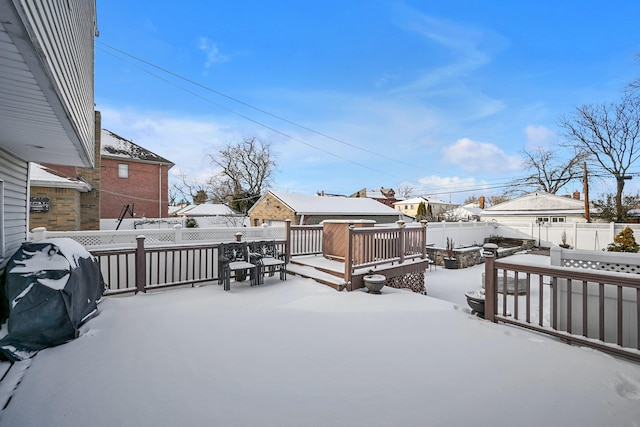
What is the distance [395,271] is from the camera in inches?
258

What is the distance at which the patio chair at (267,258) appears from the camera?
583 centimetres

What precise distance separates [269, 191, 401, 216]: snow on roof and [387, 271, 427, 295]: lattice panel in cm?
997

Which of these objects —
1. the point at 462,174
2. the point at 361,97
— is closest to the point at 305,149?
the point at 361,97

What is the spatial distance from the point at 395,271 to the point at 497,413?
462 centimetres

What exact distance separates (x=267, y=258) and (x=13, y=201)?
4.53 metres

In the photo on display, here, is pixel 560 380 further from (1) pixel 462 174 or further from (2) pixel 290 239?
(1) pixel 462 174

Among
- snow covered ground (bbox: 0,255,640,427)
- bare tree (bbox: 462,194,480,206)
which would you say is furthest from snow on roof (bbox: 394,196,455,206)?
snow covered ground (bbox: 0,255,640,427)

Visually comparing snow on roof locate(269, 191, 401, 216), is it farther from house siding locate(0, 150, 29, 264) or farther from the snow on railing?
house siding locate(0, 150, 29, 264)

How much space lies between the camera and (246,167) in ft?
91.8

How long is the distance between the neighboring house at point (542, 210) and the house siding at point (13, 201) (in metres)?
23.1

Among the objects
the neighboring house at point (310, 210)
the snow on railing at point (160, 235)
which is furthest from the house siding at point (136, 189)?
the snow on railing at point (160, 235)

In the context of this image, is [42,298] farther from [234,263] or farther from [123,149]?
[123,149]

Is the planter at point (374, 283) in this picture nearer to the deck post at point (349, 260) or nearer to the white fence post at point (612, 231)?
the deck post at point (349, 260)

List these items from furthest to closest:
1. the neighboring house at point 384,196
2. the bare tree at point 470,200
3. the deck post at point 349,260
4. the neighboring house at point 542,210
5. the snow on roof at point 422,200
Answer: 1. the bare tree at point 470,200
2. the snow on roof at point 422,200
3. the neighboring house at point 384,196
4. the neighboring house at point 542,210
5. the deck post at point 349,260
